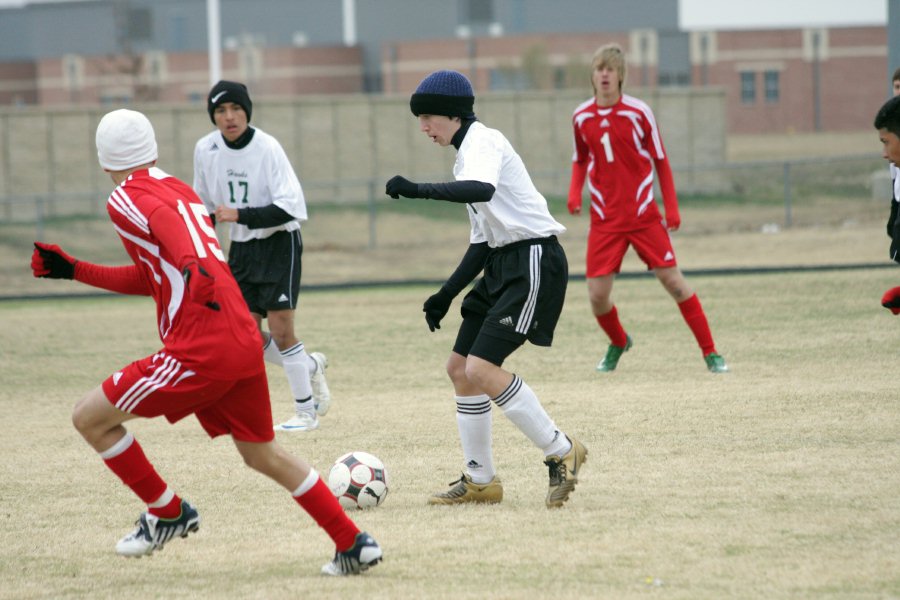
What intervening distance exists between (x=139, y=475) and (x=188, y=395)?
0.52 meters

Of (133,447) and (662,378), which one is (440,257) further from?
(133,447)

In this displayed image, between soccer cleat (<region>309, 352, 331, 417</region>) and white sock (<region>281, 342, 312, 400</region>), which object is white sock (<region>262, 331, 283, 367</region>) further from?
soccer cleat (<region>309, 352, 331, 417</region>)

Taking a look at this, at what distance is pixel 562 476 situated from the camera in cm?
584

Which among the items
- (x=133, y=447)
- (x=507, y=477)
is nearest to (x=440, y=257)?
(x=507, y=477)

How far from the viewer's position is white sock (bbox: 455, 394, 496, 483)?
605 centimetres

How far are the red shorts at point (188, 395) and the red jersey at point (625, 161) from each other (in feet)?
17.5

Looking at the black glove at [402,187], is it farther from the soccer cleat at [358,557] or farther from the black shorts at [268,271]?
the black shorts at [268,271]

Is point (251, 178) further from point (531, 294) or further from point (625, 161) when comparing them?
point (625, 161)

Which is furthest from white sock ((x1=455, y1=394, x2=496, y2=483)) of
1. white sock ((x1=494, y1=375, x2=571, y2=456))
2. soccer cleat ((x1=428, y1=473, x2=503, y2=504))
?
white sock ((x1=494, y1=375, x2=571, y2=456))

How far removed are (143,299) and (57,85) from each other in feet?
166

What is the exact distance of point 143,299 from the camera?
1762 cm

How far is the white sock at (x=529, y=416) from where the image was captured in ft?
19.2

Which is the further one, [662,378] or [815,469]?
[662,378]

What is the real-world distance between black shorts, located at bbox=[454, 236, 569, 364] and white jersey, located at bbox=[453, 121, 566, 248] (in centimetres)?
6
